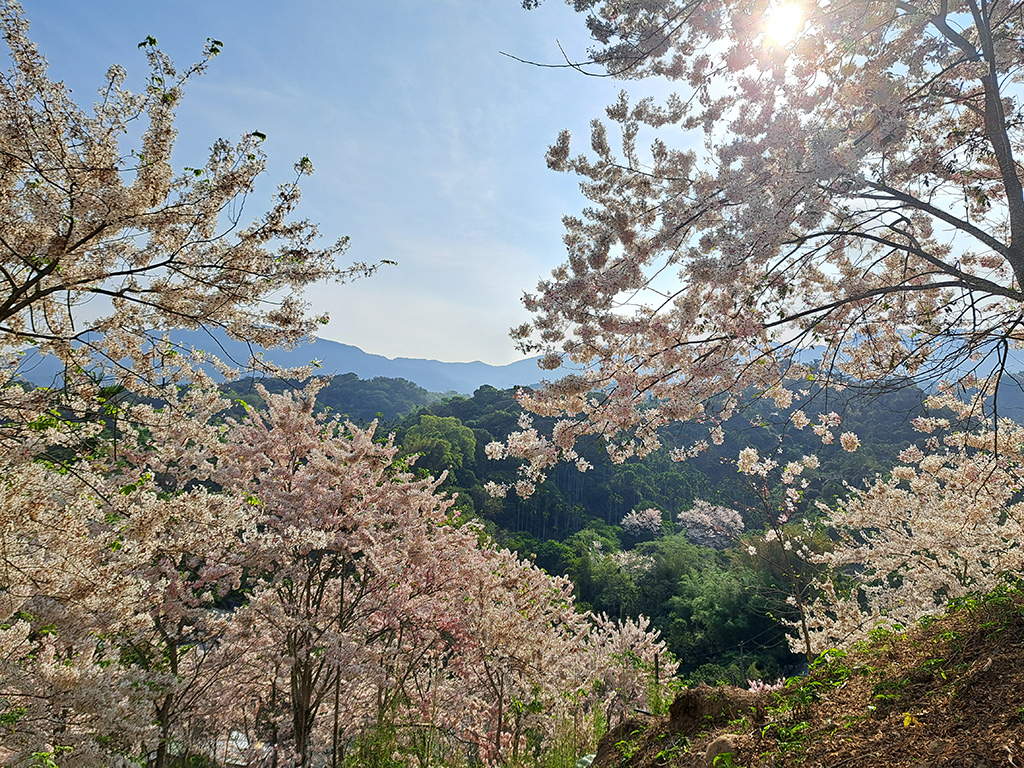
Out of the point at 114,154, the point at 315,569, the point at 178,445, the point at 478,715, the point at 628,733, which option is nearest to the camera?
the point at 114,154

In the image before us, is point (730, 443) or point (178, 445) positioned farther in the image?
point (730, 443)

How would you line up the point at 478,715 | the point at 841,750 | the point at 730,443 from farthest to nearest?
the point at 730,443, the point at 478,715, the point at 841,750

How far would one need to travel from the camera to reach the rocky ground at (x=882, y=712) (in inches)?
98.2

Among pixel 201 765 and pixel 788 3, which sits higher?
pixel 788 3

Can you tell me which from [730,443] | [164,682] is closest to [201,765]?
[164,682]

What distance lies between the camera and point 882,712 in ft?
9.93

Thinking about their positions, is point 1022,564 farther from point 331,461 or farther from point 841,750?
point 331,461

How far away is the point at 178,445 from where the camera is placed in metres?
5.42

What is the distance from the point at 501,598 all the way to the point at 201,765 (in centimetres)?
553

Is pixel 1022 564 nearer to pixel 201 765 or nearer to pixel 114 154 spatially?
pixel 114 154

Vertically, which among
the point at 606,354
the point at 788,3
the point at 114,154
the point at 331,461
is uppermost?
the point at 788,3

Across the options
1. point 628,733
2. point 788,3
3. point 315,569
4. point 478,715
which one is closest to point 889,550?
point 628,733

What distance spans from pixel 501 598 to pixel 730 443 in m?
65.8

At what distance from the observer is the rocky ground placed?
249 centimetres
